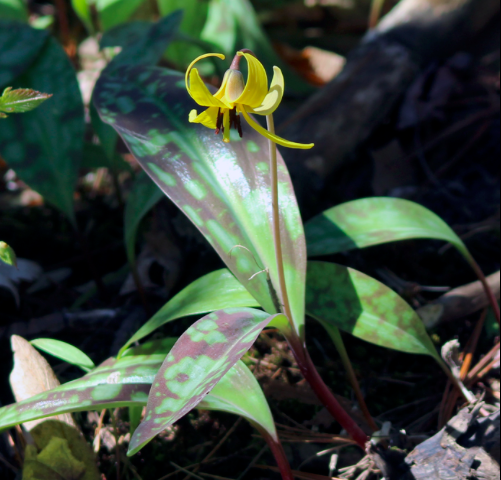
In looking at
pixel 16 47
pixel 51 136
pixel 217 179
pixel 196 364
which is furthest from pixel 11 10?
pixel 196 364

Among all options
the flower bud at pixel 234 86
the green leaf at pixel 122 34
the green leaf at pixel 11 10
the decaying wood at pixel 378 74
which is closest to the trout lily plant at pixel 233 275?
the flower bud at pixel 234 86

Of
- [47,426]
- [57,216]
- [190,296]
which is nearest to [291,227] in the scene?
[190,296]

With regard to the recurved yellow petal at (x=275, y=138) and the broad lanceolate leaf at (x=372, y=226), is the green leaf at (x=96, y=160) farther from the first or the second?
the recurved yellow petal at (x=275, y=138)

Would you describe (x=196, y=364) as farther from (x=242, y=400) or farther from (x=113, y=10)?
(x=113, y=10)

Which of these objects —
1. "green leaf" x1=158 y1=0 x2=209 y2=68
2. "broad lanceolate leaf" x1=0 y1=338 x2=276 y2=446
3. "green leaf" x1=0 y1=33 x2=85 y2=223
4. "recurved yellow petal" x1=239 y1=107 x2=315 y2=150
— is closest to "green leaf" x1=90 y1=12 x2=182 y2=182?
"green leaf" x1=0 y1=33 x2=85 y2=223

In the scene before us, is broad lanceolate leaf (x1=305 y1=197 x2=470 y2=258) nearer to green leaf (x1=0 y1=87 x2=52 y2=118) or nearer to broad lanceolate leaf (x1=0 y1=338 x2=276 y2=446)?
broad lanceolate leaf (x1=0 y1=338 x2=276 y2=446)

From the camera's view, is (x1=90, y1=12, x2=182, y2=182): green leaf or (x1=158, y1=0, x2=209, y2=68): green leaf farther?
(x1=158, y1=0, x2=209, y2=68): green leaf
